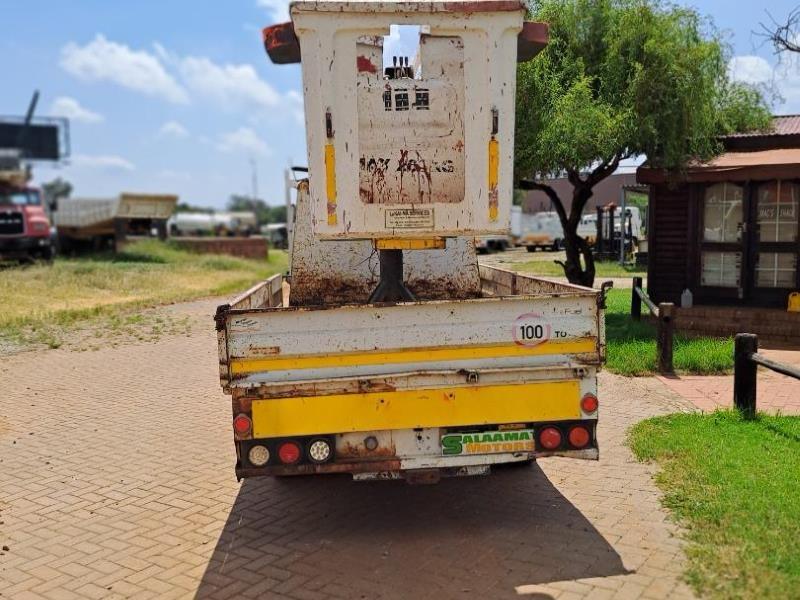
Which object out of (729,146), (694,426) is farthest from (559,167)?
(694,426)

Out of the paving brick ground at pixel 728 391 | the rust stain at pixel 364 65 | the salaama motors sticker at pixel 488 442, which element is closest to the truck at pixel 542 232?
the paving brick ground at pixel 728 391

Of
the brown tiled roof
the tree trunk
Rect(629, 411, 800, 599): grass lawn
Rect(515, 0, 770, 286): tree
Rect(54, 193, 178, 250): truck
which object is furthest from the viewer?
Result: Rect(54, 193, 178, 250): truck

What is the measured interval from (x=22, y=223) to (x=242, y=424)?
23.4 m

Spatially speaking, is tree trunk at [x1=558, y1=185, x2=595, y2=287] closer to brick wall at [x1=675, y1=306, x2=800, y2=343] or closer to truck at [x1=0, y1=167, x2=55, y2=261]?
brick wall at [x1=675, y1=306, x2=800, y2=343]

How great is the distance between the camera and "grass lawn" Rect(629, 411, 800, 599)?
385 centimetres

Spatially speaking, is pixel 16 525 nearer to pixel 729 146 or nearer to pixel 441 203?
pixel 441 203

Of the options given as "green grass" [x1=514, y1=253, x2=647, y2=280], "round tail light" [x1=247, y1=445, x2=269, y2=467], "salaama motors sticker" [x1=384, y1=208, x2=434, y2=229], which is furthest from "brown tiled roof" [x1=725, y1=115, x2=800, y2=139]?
"round tail light" [x1=247, y1=445, x2=269, y2=467]

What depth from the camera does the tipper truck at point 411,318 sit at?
13.8 feet

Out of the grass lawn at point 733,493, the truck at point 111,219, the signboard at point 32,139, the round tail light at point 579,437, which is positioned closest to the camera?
the grass lawn at point 733,493

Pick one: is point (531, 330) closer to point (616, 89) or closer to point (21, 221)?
point (616, 89)

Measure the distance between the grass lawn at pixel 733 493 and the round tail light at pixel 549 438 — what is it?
0.94 metres

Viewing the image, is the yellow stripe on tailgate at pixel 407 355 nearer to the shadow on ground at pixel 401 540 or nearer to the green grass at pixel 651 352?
the shadow on ground at pixel 401 540

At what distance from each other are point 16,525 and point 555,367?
12.4 feet

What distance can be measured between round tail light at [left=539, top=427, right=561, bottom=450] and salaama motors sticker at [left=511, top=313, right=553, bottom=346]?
523mm
